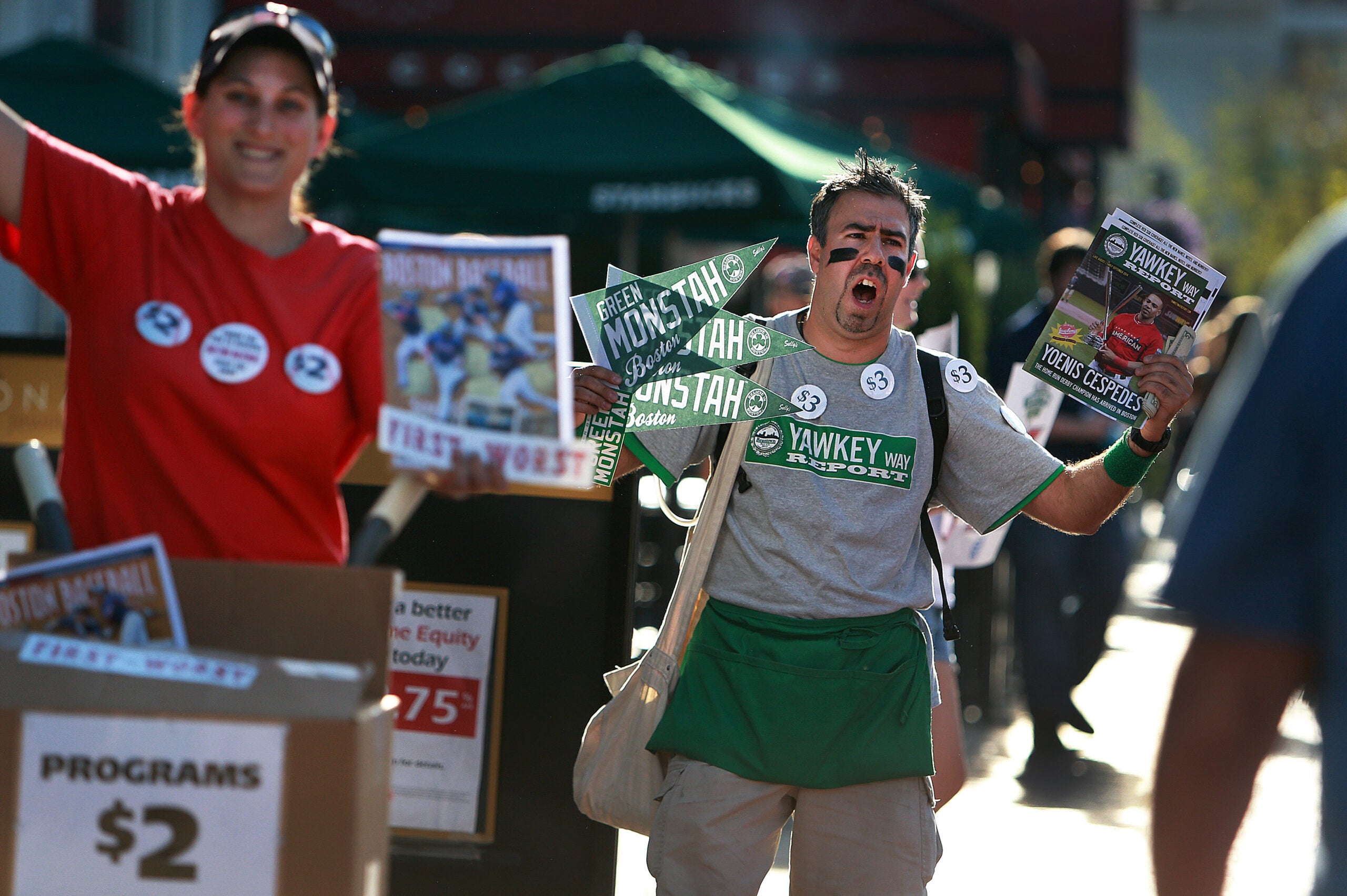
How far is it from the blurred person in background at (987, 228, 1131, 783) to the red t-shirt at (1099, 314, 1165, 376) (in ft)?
11.8

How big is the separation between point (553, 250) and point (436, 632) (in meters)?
1.96

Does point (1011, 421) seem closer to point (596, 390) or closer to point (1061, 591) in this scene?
point (596, 390)

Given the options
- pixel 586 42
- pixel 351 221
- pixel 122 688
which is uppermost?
pixel 586 42

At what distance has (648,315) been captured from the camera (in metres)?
3.38

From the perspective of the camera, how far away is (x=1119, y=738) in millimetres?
8109

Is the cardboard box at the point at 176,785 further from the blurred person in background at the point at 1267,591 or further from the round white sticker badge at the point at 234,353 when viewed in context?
the blurred person in background at the point at 1267,591

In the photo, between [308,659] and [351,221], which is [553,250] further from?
[351,221]

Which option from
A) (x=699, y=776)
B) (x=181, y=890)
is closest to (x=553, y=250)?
(x=181, y=890)

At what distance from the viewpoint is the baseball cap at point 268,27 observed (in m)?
2.52

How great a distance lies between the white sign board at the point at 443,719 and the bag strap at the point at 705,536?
2.35ft

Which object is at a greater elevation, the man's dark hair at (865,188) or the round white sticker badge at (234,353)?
the man's dark hair at (865,188)

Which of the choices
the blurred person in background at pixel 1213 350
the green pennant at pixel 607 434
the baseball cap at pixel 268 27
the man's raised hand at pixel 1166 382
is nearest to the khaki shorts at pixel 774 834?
the green pennant at pixel 607 434

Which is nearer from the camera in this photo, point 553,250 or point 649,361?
point 553,250

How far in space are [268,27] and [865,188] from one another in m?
1.52
